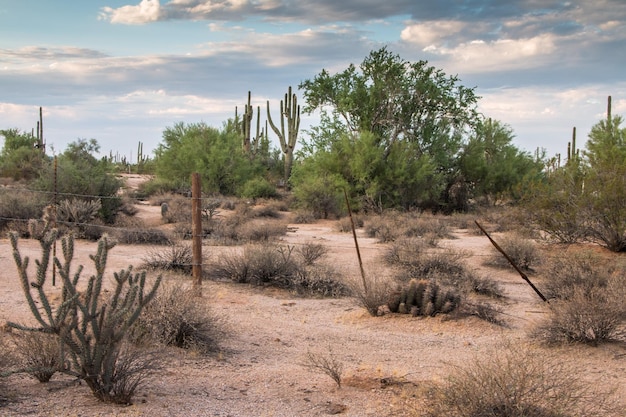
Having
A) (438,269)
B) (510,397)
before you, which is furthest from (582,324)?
(438,269)

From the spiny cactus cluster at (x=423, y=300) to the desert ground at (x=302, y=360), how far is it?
164 mm

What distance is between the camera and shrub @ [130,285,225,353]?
24.3 feet

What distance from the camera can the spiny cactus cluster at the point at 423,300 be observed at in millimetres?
9776

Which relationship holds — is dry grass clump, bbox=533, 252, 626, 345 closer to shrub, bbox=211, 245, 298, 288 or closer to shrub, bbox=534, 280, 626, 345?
shrub, bbox=534, 280, 626, 345

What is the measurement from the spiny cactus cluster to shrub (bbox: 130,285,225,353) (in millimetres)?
3109

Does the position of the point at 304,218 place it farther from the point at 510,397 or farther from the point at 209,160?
the point at 510,397

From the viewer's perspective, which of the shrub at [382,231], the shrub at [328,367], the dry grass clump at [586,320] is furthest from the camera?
the shrub at [382,231]

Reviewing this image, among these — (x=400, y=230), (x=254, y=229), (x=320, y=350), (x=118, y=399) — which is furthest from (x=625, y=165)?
(x=118, y=399)

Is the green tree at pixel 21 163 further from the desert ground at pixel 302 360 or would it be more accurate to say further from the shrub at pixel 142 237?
the desert ground at pixel 302 360

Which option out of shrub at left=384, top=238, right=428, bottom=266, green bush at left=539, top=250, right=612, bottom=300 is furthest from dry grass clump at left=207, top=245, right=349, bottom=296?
green bush at left=539, top=250, right=612, bottom=300

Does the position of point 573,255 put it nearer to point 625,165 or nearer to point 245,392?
point 625,165

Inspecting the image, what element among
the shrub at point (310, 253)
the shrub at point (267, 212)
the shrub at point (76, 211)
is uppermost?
the shrub at point (76, 211)

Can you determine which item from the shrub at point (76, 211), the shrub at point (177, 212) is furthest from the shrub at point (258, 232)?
the shrub at point (76, 211)

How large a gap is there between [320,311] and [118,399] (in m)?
5.39
